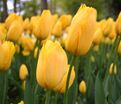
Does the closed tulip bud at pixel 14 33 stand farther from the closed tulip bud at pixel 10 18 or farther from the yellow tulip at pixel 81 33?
the yellow tulip at pixel 81 33

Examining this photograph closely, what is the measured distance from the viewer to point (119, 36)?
84.7 inches

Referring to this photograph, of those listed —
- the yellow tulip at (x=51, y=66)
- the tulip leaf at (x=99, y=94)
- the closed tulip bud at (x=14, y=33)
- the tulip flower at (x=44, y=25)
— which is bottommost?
the tulip leaf at (x=99, y=94)

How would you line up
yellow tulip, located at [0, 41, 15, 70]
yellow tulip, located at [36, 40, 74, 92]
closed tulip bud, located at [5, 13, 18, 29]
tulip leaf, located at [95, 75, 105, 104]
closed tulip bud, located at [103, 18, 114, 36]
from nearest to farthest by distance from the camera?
yellow tulip, located at [36, 40, 74, 92] < yellow tulip, located at [0, 41, 15, 70] < tulip leaf, located at [95, 75, 105, 104] < closed tulip bud, located at [5, 13, 18, 29] < closed tulip bud, located at [103, 18, 114, 36]

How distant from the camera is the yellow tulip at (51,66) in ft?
4.51

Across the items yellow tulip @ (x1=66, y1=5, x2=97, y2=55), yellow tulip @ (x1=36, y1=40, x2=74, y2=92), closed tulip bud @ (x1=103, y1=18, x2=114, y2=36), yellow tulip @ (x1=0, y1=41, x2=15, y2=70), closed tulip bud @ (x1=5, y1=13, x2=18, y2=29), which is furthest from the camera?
closed tulip bud @ (x1=103, y1=18, x2=114, y2=36)

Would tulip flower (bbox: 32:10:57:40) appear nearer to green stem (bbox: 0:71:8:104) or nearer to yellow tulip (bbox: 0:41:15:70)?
green stem (bbox: 0:71:8:104)

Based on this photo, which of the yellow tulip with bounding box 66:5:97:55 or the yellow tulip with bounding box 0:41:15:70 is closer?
the yellow tulip with bounding box 66:5:97:55

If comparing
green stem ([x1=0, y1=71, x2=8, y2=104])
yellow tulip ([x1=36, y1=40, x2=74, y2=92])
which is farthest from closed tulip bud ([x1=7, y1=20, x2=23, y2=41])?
yellow tulip ([x1=36, y1=40, x2=74, y2=92])

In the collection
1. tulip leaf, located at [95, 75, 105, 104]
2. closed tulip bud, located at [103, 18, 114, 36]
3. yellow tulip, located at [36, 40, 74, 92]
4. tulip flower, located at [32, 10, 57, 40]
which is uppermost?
yellow tulip, located at [36, 40, 74, 92]

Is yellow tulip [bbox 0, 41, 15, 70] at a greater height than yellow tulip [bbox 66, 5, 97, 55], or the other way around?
yellow tulip [bbox 66, 5, 97, 55]

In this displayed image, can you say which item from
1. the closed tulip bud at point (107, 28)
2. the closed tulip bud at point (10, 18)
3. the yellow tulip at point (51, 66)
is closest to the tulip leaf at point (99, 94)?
the yellow tulip at point (51, 66)

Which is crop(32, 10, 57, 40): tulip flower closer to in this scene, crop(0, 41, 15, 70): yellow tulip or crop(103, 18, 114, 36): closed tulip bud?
crop(0, 41, 15, 70): yellow tulip

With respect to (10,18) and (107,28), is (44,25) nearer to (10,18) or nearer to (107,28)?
(10,18)

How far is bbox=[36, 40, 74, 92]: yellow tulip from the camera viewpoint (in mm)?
1376
